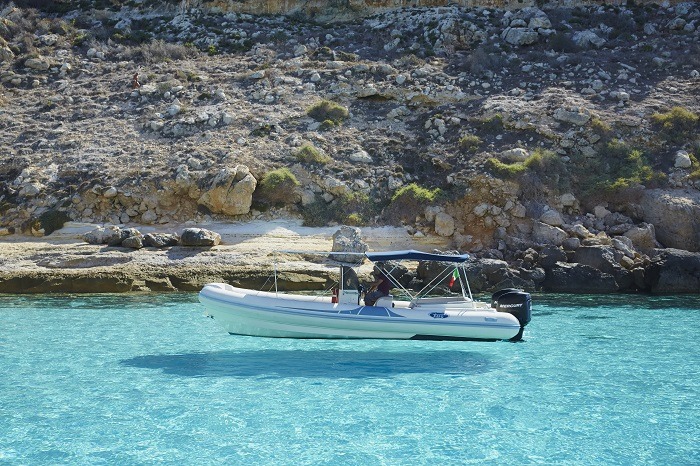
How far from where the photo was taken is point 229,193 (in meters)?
24.2

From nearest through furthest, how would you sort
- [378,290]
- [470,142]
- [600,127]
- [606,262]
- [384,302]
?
1. [384,302]
2. [378,290]
3. [606,262]
4. [600,127]
5. [470,142]

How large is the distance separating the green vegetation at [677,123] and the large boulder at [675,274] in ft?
23.4

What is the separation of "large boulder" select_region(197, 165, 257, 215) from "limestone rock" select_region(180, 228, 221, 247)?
2.12 meters

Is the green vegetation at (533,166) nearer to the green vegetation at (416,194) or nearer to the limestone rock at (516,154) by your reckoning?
the limestone rock at (516,154)

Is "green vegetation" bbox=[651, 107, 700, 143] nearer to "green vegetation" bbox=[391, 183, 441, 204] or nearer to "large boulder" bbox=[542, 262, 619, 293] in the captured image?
"large boulder" bbox=[542, 262, 619, 293]

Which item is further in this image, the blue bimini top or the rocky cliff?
the rocky cliff

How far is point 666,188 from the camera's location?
2497 centimetres

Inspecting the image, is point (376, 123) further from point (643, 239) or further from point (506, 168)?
point (643, 239)

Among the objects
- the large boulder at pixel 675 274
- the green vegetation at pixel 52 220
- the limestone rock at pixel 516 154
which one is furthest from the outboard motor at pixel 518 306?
the green vegetation at pixel 52 220

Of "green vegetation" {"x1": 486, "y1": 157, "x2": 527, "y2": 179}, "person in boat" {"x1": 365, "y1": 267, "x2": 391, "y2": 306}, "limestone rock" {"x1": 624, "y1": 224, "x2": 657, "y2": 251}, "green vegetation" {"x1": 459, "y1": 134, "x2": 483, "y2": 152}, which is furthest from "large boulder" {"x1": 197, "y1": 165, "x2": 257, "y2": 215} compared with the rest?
"limestone rock" {"x1": 624, "y1": 224, "x2": 657, "y2": 251}

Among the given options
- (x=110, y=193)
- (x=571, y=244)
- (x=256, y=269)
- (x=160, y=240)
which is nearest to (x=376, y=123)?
(x=571, y=244)

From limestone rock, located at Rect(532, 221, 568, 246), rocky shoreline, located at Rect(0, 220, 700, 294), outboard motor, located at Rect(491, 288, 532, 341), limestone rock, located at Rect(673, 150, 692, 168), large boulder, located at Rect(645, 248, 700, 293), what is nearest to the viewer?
outboard motor, located at Rect(491, 288, 532, 341)

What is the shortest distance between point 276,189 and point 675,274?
1276 cm

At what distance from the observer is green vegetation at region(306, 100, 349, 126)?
2882 cm
